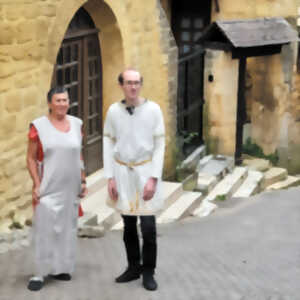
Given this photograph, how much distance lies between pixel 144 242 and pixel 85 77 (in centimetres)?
387

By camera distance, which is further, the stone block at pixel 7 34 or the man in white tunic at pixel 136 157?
the stone block at pixel 7 34

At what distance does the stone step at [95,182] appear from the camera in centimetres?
790

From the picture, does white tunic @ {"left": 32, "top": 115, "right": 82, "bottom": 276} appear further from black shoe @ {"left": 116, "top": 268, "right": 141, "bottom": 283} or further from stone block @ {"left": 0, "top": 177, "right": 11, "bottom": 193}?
stone block @ {"left": 0, "top": 177, "right": 11, "bottom": 193}

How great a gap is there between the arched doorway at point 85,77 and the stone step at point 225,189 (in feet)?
5.03

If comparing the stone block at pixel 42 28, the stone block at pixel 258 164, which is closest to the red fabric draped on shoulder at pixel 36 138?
the stone block at pixel 42 28

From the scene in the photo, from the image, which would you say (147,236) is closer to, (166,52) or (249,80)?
(166,52)

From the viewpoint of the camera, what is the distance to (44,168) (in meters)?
4.71

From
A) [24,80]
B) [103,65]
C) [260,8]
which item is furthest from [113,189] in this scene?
[260,8]

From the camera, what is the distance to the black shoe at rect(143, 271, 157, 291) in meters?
4.87

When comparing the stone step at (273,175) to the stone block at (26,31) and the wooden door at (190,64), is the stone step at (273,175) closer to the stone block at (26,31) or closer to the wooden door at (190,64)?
the wooden door at (190,64)

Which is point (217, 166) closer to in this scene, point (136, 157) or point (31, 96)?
point (31, 96)

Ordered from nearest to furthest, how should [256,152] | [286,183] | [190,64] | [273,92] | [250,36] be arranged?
1. [250,36]
2. [190,64]
3. [286,183]
4. [273,92]
5. [256,152]

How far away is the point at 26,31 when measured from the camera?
250 inches

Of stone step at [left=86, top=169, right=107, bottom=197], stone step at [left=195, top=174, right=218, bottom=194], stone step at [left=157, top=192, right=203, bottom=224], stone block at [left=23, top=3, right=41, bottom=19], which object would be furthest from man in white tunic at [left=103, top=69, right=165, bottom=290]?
stone step at [left=195, top=174, right=218, bottom=194]
